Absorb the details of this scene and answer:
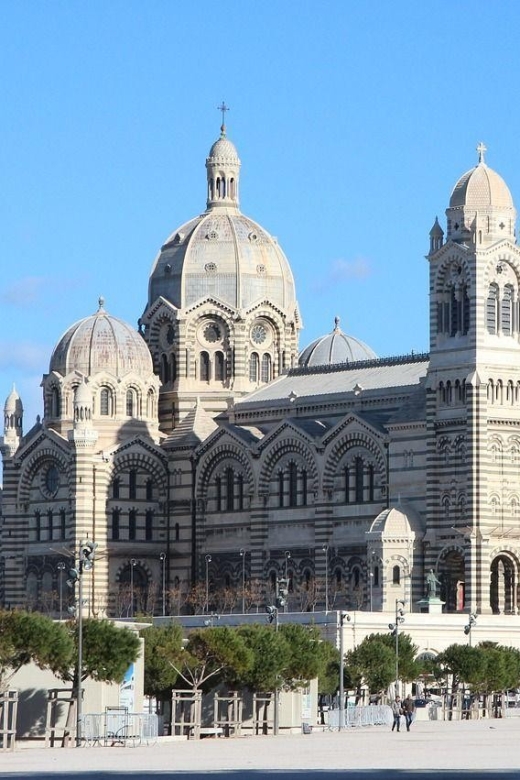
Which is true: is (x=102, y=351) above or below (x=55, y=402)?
above

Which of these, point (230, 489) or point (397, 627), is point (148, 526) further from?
point (397, 627)

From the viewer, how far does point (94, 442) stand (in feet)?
440

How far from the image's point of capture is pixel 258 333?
14212 centimetres

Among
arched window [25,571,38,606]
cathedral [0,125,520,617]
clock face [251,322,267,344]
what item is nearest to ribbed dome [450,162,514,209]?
cathedral [0,125,520,617]

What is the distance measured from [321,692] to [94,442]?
1554 inches

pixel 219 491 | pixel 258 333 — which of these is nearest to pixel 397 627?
pixel 219 491

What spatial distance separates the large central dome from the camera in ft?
462

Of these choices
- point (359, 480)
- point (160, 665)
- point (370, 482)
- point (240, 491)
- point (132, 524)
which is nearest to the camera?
point (160, 665)

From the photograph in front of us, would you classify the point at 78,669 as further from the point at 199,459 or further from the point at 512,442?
the point at 199,459

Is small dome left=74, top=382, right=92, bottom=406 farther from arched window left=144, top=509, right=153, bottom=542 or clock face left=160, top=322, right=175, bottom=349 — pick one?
clock face left=160, top=322, right=175, bottom=349

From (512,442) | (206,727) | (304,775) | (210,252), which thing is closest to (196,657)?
(206,727)

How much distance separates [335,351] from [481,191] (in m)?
26.7

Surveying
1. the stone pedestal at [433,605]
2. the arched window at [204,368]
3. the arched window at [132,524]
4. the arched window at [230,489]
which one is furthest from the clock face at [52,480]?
the stone pedestal at [433,605]

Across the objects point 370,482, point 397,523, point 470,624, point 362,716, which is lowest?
point 362,716
